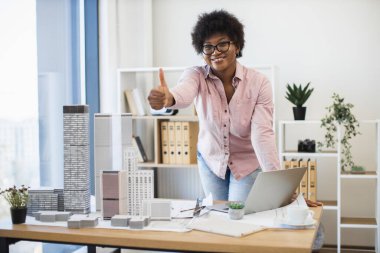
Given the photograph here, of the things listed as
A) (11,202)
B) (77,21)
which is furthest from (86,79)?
(11,202)

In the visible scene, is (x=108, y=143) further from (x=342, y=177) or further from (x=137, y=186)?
(x=342, y=177)

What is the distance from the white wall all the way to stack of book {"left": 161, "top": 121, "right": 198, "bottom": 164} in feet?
2.12

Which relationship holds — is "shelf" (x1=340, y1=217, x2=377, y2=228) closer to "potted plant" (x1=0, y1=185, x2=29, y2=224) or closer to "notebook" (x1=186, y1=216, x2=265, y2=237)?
"notebook" (x1=186, y1=216, x2=265, y2=237)

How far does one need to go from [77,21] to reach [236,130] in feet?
7.07

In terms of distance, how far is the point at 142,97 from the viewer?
15.0 feet

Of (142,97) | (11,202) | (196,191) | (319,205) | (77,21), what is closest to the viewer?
(11,202)

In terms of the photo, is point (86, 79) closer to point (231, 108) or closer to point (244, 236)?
point (231, 108)

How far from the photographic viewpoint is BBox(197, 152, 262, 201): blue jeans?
2.47 meters

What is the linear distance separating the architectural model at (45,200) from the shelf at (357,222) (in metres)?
2.75

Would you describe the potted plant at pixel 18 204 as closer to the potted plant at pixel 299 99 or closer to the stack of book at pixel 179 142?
the stack of book at pixel 179 142

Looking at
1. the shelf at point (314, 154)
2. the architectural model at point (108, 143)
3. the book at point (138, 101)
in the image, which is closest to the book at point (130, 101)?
the book at point (138, 101)

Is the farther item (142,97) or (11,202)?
(142,97)

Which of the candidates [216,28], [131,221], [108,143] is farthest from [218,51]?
[131,221]

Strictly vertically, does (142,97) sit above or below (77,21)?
below
